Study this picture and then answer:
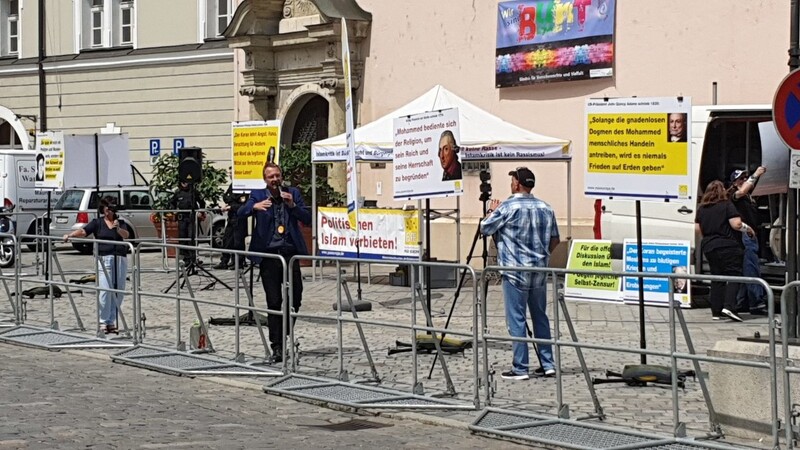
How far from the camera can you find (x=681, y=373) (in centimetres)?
970

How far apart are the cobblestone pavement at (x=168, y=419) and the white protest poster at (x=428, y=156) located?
3.79 metres

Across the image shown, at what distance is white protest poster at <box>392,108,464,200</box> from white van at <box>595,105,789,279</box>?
4.54 m

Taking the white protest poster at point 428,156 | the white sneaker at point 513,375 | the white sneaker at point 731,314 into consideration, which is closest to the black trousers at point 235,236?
the white protest poster at point 428,156

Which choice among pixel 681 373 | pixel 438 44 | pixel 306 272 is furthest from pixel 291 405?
pixel 438 44

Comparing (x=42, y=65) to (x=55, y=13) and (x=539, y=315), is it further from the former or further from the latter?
(x=539, y=315)

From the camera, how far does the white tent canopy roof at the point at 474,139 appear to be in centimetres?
2062

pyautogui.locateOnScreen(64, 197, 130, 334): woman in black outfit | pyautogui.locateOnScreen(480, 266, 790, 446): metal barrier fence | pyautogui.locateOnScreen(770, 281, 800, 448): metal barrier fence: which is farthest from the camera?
pyautogui.locateOnScreen(64, 197, 130, 334): woman in black outfit

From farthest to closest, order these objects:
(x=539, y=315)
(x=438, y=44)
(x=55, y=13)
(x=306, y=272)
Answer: (x=55, y=13) → (x=438, y=44) → (x=306, y=272) → (x=539, y=315)

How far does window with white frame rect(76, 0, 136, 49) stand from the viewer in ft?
126

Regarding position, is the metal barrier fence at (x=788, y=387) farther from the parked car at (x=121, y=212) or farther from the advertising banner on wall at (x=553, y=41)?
the parked car at (x=121, y=212)

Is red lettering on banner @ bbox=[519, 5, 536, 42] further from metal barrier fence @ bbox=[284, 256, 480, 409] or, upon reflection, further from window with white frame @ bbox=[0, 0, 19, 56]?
window with white frame @ bbox=[0, 0, 19, 56]

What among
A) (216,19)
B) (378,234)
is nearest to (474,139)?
(378,234)

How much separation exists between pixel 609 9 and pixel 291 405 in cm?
1473

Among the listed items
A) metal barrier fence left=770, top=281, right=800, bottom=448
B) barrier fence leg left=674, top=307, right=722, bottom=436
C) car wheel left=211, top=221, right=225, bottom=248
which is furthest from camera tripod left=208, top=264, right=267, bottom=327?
car wheel left=211, top=221, right=225, bottom=248
